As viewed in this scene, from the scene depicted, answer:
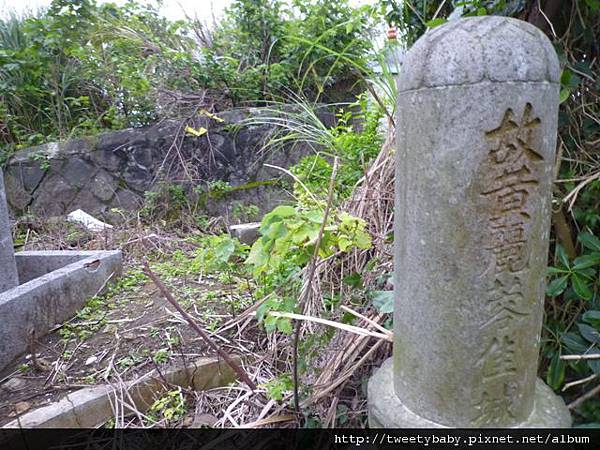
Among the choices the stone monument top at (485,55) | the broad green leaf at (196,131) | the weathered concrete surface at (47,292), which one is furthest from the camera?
the broad green leaf at (196,131)

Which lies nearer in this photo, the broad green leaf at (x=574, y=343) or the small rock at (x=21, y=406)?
the broad green leaf at (x=574, y=343)

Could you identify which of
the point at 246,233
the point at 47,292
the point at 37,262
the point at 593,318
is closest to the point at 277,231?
the point at 593,318

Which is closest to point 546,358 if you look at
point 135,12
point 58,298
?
point 58,298

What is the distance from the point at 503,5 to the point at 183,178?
3690mm

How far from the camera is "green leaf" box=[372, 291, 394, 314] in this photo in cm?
136

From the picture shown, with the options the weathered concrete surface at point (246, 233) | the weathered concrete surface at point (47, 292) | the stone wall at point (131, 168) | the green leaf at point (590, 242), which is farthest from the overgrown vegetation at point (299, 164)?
the weathered concrete surface at point (246, 233)

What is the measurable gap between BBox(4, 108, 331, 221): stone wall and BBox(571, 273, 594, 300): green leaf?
10.9ft

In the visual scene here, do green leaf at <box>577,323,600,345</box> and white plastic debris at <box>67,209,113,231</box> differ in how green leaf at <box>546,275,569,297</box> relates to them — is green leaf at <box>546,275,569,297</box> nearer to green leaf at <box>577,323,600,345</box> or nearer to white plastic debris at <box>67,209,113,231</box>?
green leaf at <box>577,323,600,345</box>

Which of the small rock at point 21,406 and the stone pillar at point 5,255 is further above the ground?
the stone pillar at point 5,255

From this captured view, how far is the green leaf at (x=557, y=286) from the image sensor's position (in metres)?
1.25

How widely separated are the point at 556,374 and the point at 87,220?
433cm

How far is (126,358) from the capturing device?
1.92 meters

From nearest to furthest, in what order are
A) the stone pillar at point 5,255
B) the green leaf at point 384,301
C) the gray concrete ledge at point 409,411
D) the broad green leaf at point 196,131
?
the gray concrete ledge at point 409,411 < the green leaf at point 384,301 < the stone pillar at point 5,255 < the broad green leaf at point 196,131

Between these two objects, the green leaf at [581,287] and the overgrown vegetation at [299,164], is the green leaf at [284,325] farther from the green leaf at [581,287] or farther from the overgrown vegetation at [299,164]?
the green leaf at [581,287]
